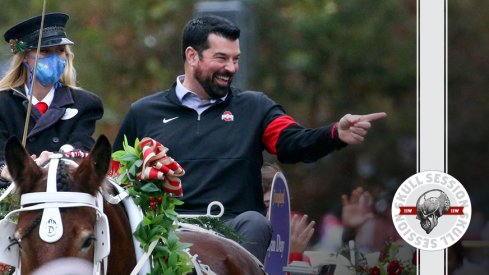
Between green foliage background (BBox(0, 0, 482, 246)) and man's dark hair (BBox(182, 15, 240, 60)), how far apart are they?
2.97 feet

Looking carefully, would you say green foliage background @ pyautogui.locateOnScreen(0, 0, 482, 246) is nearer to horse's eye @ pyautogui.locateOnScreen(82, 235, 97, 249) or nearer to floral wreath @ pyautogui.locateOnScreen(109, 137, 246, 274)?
floral wreath @ pyautogui.locateOnScreen(109, 137, 246, 274)

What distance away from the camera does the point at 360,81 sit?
561cm

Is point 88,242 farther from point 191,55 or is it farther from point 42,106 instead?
point 191,55

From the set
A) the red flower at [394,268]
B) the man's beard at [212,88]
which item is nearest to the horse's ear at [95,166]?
the man's beard at [212,88]

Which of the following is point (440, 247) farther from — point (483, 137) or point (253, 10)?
point (253, 10)

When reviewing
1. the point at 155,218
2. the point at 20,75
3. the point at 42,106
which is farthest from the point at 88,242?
the point at 20,75

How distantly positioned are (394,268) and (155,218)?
205 cm

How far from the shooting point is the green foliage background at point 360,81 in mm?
5391

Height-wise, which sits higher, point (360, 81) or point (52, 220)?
point (360, 81)

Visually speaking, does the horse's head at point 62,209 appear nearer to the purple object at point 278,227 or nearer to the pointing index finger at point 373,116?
the pointing index finger at point 373,116

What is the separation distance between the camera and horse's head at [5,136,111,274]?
329 cm

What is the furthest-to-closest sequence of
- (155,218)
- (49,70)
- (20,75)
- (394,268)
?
(394,268) < (20,75) < (49,70) < (155,218)

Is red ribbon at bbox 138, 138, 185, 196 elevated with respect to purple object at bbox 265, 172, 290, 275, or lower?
elevated

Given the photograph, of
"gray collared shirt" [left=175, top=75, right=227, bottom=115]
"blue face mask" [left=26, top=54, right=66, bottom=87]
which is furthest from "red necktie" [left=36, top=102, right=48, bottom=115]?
"gray collared shirt" [left=175, top=75, right=227, bottom=115]
